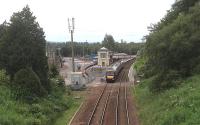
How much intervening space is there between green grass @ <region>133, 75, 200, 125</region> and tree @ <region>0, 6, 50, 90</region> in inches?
454

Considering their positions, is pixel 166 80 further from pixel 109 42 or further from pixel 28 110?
pixel 109 42

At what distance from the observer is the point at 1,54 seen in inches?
1610

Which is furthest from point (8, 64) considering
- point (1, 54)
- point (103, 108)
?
point (103, 108)

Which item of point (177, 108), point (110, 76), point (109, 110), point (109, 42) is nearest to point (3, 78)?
point (109, 110)

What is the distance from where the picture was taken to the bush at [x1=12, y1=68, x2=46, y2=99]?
121 feet

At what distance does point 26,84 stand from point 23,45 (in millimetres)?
5409

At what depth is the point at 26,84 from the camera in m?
37.4

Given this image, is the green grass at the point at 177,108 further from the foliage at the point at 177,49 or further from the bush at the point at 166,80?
the foliage at the point at 177,49

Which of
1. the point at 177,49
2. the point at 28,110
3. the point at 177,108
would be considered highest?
the point at 177,49

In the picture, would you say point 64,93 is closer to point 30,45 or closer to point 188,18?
point 30,45

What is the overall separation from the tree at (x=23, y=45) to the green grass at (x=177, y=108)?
1153 centimetres

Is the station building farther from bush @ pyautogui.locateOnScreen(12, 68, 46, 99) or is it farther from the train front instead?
bush @ pyautogui.locateOnScreen(12, 68, 46, 99)

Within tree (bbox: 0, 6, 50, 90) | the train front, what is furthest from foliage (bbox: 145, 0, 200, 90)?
the train front

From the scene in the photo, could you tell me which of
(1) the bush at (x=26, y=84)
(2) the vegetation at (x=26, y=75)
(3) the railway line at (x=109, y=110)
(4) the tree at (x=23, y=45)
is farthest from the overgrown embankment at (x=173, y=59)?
(4) the tree at (x=23, y=45)
